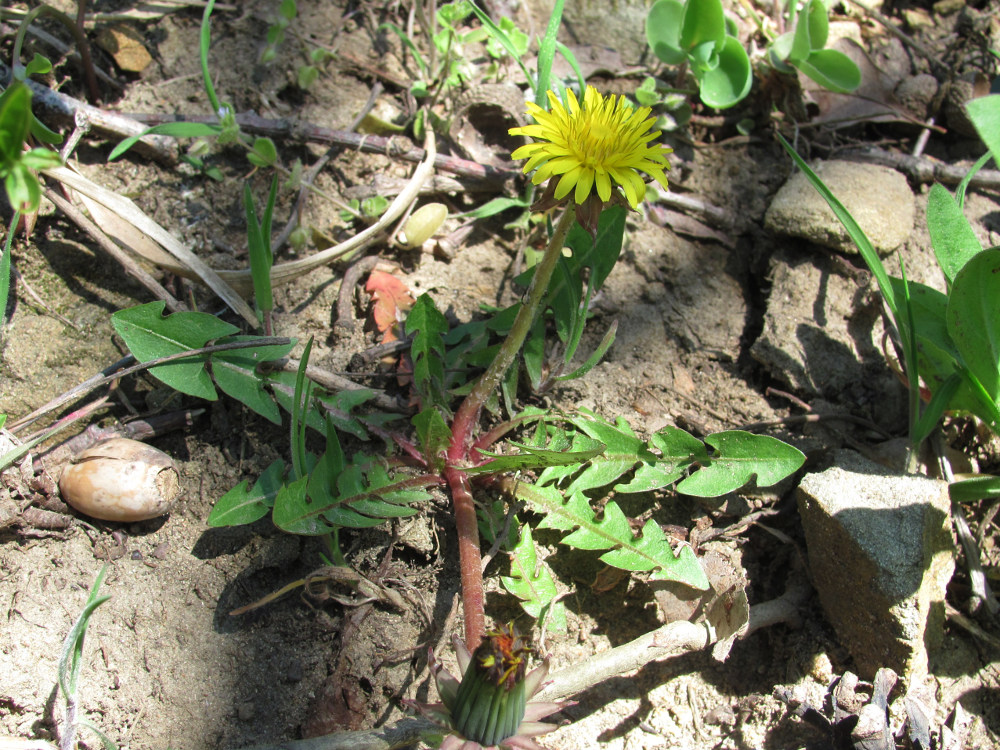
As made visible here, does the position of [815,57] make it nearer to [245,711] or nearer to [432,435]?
[432,435]

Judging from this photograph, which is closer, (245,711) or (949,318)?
(245,711)

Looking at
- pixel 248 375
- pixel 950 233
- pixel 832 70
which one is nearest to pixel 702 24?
pixel 832 70

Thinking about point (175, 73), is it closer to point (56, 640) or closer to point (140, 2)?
point (140, 2)

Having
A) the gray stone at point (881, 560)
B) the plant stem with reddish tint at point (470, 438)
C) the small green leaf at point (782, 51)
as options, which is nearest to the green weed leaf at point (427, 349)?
the plant stem with reddish tint at point (470, 438)

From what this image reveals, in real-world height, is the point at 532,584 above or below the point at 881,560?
below

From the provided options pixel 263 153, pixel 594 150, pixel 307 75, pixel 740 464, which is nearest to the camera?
pixel 594 150

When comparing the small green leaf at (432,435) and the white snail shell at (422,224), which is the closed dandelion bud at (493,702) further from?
the white snail shell at (422,224)
